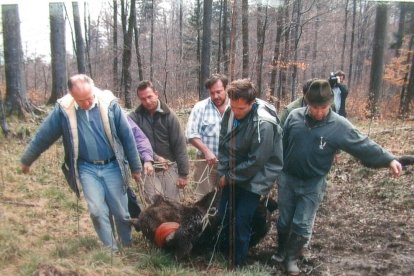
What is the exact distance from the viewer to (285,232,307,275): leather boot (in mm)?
3891

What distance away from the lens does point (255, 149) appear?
11.2 ft

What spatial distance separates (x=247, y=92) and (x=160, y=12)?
94.7ft

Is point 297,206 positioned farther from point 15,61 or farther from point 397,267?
point 15,61

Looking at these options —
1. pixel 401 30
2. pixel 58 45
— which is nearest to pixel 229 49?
pixel 401 30

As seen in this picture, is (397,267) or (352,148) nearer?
(352,148)

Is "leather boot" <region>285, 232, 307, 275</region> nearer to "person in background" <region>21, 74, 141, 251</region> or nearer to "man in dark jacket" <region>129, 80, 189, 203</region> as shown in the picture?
"man in dark jacket" <region>129, 80, 189, 203</region>

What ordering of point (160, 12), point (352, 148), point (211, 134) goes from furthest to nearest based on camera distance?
point (160, 12), point (211, 134), point (352, 148)

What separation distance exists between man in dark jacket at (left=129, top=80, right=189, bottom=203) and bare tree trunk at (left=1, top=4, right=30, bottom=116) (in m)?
6.40

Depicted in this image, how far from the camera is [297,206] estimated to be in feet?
12.8

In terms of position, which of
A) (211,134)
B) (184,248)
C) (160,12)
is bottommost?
(184,248)

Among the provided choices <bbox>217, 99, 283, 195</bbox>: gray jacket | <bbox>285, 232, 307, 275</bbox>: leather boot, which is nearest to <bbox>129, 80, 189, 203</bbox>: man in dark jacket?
<bbox>217, 99, 283, 195</bbox>: gray jacket

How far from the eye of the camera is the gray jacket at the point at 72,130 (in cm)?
362

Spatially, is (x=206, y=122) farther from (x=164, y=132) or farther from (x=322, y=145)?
(x=322, y=145)

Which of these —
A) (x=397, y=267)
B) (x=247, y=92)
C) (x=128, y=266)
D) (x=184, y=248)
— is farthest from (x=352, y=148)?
(x=128, y=266)
